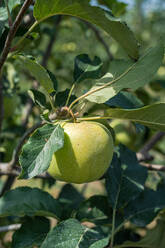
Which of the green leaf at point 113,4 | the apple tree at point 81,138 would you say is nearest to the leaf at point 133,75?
the apple tree at point 81,138

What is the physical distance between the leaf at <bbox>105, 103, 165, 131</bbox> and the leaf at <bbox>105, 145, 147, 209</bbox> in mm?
341

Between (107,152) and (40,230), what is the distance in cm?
37

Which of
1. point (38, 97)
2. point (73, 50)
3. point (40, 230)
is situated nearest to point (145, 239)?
point (40, 230)

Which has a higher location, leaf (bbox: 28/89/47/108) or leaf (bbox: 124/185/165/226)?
leaf (bbox: 28/89/47/108)

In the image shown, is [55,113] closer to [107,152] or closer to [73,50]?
[107,152]

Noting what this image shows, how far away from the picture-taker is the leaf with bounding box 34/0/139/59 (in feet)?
2.07

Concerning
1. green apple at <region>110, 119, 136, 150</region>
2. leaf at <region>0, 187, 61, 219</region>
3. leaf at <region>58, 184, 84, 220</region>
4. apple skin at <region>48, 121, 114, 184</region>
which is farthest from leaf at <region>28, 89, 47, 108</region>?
green apple at <region>110, 119, 136, 150</region>

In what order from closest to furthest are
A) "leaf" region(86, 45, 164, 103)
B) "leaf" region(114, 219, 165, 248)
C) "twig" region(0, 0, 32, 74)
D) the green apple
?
1. "twig" region(0, 0, 32, 74)
2. "leaf" region(86, 45, 164, 103)
3. "leaf" region(114, 219, 165, 248)
4. the green apple

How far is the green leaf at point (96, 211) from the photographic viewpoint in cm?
98

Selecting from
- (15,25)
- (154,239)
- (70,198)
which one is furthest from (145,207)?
(15,25)

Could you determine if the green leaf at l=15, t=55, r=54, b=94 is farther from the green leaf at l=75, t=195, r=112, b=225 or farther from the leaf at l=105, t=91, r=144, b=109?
the green leaf at l=75, t=195, r=112, b=225

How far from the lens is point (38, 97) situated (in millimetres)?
789

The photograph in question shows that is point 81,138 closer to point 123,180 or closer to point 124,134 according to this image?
point 123,180

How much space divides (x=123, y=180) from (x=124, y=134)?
0.53 m
